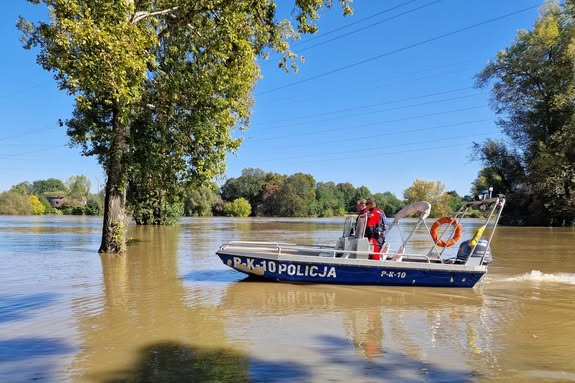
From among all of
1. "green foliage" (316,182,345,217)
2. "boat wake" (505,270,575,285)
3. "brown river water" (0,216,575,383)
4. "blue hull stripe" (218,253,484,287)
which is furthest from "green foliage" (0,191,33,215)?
"boat wake" (505,270,575,285)

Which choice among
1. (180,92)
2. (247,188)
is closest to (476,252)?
(180,92)

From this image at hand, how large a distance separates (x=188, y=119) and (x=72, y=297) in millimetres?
9515

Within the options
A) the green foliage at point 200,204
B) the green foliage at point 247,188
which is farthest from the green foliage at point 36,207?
the green foliage at point 247,188

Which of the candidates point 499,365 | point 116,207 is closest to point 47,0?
point 116,207

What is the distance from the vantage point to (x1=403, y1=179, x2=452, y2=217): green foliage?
284 ft

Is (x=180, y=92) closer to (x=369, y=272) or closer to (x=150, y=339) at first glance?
(x=369, y=272)

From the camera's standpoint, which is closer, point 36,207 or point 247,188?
point 36,207

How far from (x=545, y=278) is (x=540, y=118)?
3849 cm

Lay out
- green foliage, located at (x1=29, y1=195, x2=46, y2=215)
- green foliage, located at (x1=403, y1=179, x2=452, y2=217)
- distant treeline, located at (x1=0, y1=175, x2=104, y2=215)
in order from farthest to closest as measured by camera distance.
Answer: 1. green foliage, located at (x1=29, y1=195, x2=46, y2=215)
2. distant treeline, located at (x1=0, y1=175, x2=104, y2=215)
3. green foliage, located at (x1=403, y1=179, x2=452, y2=217)

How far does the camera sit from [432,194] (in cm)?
8856

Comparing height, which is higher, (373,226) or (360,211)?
(360,211)

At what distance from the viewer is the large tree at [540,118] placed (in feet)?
142

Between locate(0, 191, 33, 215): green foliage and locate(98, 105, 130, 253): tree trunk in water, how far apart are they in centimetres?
10623

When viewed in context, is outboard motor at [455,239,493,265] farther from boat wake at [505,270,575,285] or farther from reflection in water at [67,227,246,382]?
reflection in water at [67,227,246,382]
